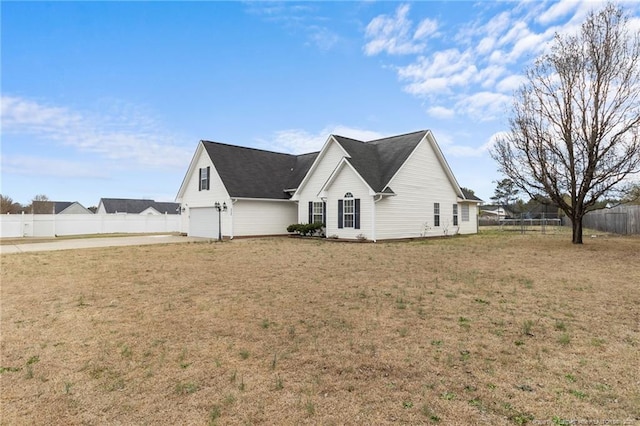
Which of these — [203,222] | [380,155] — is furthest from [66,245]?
[380,155]

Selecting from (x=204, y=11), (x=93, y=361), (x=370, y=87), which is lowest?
(x=93, y=361)

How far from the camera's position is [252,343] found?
4551mm

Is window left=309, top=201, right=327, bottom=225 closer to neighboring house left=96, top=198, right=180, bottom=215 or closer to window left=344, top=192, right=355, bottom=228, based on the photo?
window left=344, top=192, right=355, bottom=228

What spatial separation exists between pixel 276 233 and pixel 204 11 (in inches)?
528

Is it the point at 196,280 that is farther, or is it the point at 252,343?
the point at 196,280

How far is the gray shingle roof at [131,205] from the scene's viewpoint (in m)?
56.5

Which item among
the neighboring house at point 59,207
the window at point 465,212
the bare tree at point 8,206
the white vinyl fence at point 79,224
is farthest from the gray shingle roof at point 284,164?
the neighboring house at point 59,207

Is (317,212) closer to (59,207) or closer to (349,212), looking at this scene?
(349,212)

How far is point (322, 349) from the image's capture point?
14.1ft

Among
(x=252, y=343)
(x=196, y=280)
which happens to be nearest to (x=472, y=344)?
(x=252, y=343)

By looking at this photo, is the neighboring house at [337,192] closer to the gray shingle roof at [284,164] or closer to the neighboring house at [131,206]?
the gray shingle roof at [284,164]

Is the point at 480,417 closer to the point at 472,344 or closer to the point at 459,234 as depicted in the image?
the point at 472,344

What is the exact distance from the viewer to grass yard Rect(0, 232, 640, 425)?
9.93 ft

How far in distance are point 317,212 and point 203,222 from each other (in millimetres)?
8350
